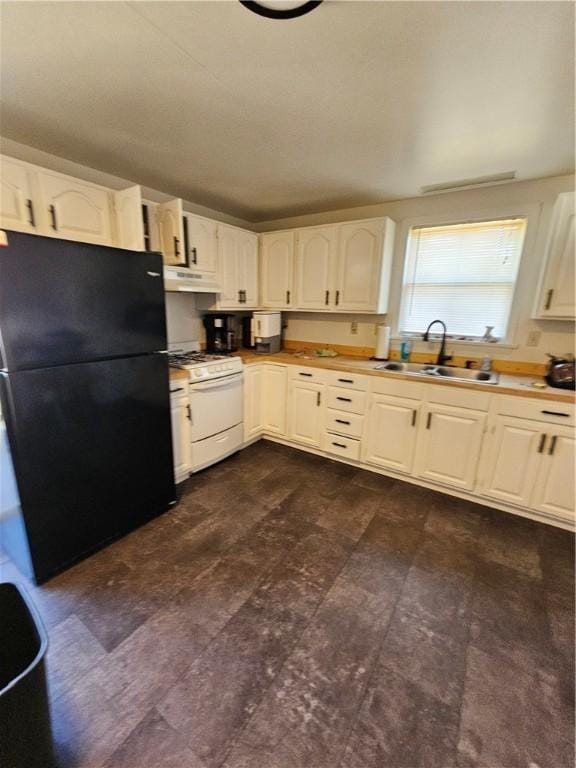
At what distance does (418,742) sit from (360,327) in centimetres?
295

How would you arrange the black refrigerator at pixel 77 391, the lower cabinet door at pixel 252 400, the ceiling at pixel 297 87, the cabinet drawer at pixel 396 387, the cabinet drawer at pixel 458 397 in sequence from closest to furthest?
the ceiling at pixel 297 87, the black refrigerator at pixel 77 391, the cabinet drawer at pixel 458 397, the cabinet drawer at pixel 396 387, the lower cabinet door at pixel 252 400

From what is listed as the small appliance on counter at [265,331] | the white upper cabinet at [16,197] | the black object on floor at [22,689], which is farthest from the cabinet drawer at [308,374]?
the black object on floor at [22,689]

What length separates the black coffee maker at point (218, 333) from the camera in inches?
129

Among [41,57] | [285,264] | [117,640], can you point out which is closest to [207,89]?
[41,57]

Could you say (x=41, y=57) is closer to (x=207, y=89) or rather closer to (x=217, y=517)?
(x=207, y=89)

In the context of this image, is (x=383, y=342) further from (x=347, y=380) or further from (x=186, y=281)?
(x=186, y=281)

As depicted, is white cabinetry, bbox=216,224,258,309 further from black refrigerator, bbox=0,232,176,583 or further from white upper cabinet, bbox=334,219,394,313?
black refrigerator, bbox=0,232,176,583

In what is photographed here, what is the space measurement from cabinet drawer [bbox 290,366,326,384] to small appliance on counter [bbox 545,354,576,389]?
1.70m

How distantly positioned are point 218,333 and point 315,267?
1.19m

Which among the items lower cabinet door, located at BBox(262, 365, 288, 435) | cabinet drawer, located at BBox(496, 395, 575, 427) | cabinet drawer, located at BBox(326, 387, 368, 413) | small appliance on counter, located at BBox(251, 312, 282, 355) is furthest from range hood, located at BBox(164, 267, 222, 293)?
cabinet drawer, located at BBox(496, 395, 575, 427)

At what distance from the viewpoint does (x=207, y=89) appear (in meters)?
1.48

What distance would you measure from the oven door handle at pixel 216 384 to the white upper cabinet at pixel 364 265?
125 centimetres

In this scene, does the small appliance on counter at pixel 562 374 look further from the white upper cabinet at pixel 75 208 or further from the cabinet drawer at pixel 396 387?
the white upper cabinet at pixel 75 208

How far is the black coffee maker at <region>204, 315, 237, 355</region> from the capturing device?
3270mm
